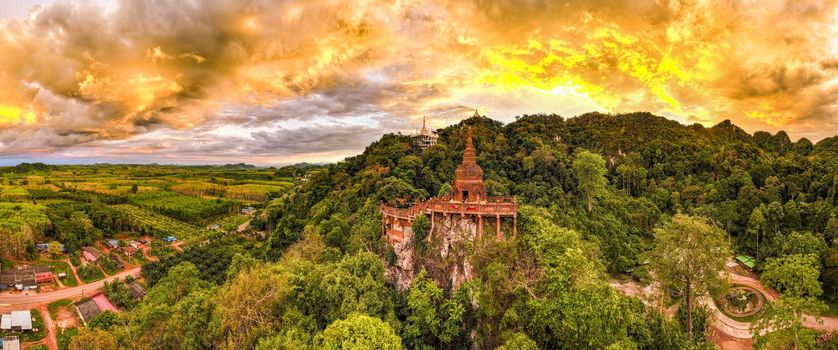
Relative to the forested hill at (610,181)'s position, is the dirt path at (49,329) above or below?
below

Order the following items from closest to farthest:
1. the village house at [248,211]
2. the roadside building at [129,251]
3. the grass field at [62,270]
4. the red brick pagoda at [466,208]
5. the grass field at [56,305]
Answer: the red brick pagoda at [466,208], the grass field at [56,305], the grass field at [62,270], the roadside building at [129,251], the village house at [248,211]

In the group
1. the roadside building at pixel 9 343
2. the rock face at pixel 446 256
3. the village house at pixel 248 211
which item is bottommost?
the roadside building at pixel 9 343

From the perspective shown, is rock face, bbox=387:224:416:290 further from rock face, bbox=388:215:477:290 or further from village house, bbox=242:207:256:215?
village house, bbox=242:207:256:215

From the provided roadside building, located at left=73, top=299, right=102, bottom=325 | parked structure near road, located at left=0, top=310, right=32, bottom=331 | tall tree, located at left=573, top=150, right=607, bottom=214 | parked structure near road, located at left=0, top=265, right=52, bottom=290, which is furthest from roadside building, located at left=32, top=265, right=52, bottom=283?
tall tree, located at left=573, top=150, right=607, bottom=214

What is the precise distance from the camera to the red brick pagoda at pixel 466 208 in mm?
30000

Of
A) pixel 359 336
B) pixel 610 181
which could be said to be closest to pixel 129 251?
pixel 359 336

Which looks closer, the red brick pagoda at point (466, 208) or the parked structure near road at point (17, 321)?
the red brick pagoda at point (466, 208)

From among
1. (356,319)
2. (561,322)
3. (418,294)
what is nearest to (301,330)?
(356,319)

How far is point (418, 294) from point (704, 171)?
73905 millimetres

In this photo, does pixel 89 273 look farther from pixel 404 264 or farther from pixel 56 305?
pixel 404 264

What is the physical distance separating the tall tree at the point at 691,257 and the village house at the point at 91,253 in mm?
93154

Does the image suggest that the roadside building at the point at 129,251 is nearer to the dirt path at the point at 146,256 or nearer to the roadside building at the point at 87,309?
the dirt path at the point at 146,256

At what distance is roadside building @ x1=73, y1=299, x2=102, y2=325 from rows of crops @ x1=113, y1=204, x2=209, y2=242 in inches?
1105

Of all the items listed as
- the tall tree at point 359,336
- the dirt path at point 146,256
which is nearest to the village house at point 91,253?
the dirt path at point 146,256
